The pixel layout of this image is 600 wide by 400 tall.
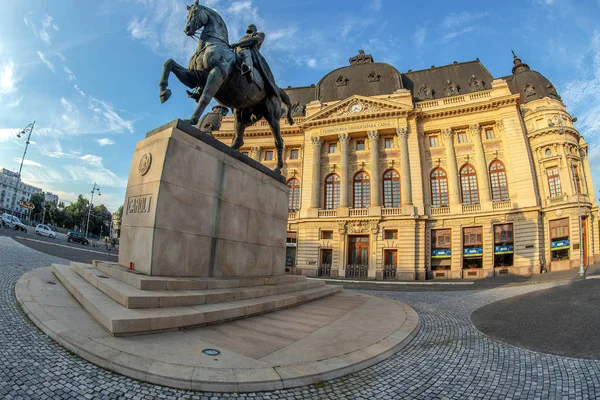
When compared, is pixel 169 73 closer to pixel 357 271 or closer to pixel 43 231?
pixel 357 271

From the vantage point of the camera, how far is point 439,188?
3231 centimetres

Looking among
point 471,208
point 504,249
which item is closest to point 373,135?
point 471,208

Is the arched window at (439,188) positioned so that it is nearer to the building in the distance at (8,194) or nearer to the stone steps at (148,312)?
the stone steps at (148,312)

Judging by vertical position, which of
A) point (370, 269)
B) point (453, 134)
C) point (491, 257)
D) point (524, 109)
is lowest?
point (370, 269)

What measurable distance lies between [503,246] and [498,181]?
23.3 feet

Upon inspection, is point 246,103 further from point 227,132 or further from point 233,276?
point 227,132

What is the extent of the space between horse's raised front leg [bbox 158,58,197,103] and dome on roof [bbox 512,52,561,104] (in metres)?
39.3

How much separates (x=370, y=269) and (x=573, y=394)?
2818 centimetres

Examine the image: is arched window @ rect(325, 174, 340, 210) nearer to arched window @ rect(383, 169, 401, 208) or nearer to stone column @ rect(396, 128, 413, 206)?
arched window @ rect(383, 169, 401, 208)

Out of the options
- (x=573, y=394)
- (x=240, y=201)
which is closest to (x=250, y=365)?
(x=573, y=394)

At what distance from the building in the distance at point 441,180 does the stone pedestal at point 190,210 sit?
979 inches

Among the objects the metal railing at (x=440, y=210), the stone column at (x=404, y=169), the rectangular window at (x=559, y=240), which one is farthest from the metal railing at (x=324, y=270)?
the rectangular window at (x=559, y=240)

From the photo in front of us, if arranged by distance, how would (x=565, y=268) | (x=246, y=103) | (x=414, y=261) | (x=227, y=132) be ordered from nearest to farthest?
(x=246, y=103), (x=565, y=268), (x=414, y=261), (x=227, y=132)

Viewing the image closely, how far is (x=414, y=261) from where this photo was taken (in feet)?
96.1
